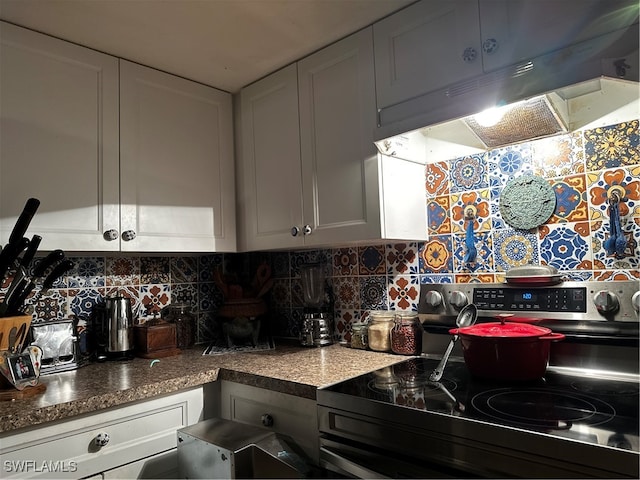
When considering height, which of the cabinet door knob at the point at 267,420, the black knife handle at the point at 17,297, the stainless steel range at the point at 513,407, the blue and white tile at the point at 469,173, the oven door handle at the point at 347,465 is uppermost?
the blue and white tile at the point at 469,173

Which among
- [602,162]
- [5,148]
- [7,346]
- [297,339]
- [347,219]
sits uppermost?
[5,148]

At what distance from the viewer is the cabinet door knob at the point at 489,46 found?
1214 mm

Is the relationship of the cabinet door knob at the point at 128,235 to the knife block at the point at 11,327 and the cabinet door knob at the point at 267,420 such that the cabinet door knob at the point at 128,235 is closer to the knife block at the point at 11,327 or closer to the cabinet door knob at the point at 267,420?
the knife block at the point at 11,327

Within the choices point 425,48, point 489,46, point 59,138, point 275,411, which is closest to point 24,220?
point 59,138

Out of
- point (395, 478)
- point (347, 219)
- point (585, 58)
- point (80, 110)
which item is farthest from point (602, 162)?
point (80, 110)

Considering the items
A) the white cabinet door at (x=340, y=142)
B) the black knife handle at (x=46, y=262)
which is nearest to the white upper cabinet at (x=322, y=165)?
the white cabinet door at (x=340, y=142)

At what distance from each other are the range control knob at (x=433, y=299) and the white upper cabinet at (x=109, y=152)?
3.04 feet

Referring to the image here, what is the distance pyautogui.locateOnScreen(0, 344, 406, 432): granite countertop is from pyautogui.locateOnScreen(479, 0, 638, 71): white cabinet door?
103 cm

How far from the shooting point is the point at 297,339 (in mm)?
2119

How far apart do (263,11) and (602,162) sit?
1.18m

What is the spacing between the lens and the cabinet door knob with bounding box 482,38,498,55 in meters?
1.21

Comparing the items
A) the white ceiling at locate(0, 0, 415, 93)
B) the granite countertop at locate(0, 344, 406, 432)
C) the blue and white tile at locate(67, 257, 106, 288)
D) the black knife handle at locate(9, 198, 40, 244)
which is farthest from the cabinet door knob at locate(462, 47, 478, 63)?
the blue and white tile at locate(67, 257, 106, 288)

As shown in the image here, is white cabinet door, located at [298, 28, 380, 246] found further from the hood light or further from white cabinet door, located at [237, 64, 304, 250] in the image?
the hood light

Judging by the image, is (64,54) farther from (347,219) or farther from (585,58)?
(585,58)
